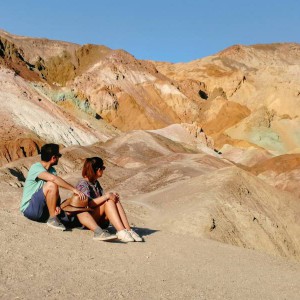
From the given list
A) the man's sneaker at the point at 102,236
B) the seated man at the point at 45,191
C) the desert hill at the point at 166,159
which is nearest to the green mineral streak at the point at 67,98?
the desert hill at the point at 166,159

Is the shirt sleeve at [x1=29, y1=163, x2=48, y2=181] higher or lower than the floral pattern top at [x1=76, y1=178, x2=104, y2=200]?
higher

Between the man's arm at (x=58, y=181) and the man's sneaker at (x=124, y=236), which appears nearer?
the man's arm at (x=58, y=181)

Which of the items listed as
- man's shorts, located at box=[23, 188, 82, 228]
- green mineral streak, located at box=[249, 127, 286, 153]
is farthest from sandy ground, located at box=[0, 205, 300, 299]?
green mineral streak, located at box=[249, 127, 286, 153]

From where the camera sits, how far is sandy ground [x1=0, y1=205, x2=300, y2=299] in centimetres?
476

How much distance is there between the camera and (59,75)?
272 feet

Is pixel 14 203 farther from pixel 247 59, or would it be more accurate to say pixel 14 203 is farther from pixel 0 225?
pixel 247 59

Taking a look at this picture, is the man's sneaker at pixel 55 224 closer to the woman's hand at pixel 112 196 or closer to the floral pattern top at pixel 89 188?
the floral pattern top at pixel 89 188

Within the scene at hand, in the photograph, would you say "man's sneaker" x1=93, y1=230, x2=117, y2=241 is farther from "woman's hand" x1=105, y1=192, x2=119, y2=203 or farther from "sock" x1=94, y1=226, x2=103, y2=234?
"woman's hand" x1=105, y1=192, x2=119, y2=203

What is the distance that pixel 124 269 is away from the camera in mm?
5699

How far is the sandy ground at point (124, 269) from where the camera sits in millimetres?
4758

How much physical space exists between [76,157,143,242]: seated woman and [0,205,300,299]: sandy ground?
0.15 m

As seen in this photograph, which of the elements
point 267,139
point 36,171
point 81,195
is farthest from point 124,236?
point 267,139

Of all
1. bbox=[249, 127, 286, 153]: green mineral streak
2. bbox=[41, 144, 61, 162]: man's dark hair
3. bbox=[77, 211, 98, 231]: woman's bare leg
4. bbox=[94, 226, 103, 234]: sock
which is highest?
bbox=[249, 127, 286, 153]: green mineral streak

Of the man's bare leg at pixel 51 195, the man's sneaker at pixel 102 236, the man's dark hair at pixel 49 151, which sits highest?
the man's dark hair at pixel 49 151
